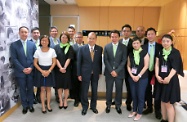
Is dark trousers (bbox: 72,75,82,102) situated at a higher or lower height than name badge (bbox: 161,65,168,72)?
lower

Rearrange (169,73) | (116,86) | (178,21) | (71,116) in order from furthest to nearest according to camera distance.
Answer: (178,21), (116,86), (71,116), (169,73)

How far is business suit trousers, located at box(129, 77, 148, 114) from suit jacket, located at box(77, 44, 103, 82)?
682mm

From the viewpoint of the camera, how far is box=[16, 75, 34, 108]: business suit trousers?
3389 mm

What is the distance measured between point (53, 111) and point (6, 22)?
187 cm

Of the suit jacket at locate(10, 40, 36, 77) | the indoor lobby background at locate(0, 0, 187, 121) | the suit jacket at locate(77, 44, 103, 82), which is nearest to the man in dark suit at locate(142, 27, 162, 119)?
the suit jacket at locate(77, 44, 103, 82)

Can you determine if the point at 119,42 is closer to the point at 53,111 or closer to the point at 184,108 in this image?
the point at 184,108

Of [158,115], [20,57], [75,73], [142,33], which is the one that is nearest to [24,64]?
[20,57]

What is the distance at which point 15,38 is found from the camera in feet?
11.6

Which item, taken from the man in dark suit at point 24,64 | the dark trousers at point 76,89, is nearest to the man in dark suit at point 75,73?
the dark trousers at point 76,89

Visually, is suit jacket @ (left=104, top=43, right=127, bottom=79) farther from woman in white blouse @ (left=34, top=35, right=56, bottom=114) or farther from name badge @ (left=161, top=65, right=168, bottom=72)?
woman in white blouse @ (left=34, top=35, right=56, bottom=114)

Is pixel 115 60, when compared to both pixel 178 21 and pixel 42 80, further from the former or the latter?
pixel 178 21

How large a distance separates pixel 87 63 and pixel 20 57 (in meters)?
1.26

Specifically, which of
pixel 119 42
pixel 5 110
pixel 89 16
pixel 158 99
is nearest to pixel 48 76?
pixel 5 110

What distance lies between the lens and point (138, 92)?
3164mm
